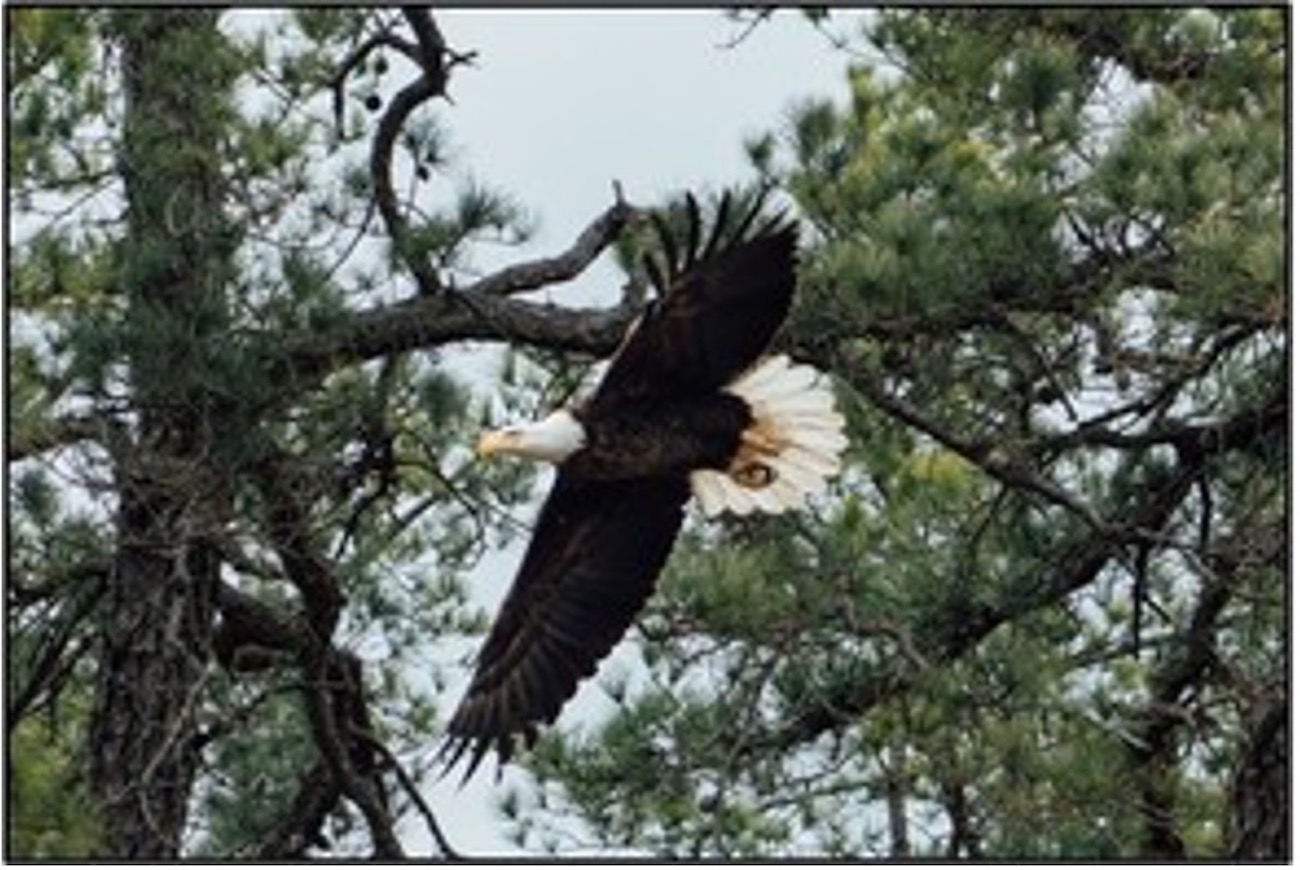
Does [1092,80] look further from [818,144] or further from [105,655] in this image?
[105,655]

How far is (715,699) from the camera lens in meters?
6.29

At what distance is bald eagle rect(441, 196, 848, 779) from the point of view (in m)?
5.96

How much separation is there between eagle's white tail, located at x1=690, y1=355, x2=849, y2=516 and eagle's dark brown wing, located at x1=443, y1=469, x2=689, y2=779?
0.13 meters

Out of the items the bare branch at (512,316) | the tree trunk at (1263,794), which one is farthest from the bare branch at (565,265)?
the tree trunk at (1263,794)

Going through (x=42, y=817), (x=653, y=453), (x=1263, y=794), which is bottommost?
(x=42, y=817)

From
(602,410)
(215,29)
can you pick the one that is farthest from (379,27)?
(602,410)

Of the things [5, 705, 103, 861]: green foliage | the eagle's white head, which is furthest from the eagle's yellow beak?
[5, 705, 103, 861]: green foliage

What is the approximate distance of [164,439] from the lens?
6016 millimetres

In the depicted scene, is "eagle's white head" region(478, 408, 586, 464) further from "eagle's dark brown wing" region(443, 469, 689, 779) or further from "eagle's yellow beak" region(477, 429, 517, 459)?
"eagle's dark brown wing" region(443, 469, 689, 779)

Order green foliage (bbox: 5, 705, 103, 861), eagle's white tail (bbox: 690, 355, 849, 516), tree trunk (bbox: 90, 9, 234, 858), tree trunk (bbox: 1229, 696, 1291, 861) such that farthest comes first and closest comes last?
eagle's white tail (bbox: 690, 355, 849, 516) → tree trunk (bbox: 1229, 696, 1291, 861) → tree trunk (bbox: 90, 9, 234, 858) → green foliage (bbox: 5, 705, 103, 861)

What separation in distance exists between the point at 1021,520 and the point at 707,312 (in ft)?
2.07

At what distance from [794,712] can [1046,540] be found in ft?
1.47

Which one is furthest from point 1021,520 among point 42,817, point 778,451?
point 42,817

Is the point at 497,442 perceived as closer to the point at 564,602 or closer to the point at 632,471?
the point at 632,471
